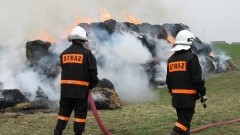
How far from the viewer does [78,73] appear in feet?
27.8

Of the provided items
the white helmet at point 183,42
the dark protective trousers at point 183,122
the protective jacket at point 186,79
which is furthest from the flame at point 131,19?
the dark protective trousers at point 183,122

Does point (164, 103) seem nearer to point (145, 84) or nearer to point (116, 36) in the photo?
point (145, 84)

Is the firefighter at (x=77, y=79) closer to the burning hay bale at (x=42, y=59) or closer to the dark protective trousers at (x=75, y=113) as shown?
the dark protective trousers at (x=75, y=113)

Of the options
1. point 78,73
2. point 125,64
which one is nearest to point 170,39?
point 125,64

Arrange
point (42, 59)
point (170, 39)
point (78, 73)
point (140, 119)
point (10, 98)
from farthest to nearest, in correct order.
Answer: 1. point (170, 39)
2. point (42, 59)
3. point (10, 98)
4. point (140, 119)
5. point (78, 73)

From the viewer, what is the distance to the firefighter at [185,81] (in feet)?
25.1

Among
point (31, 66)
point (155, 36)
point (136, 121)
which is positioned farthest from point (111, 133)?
point (155, 36)

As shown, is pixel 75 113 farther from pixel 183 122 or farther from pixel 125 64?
pixel 125 64

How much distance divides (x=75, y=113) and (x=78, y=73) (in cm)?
79

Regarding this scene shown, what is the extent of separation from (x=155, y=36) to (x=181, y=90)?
15.8m

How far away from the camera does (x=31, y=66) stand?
1917 centimetres

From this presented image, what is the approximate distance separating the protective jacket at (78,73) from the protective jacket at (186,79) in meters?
1.64

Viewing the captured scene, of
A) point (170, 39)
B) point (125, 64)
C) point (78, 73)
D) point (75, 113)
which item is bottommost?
point (75, 113)

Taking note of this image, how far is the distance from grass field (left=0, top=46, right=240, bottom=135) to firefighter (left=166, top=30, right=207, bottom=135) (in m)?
1.93
